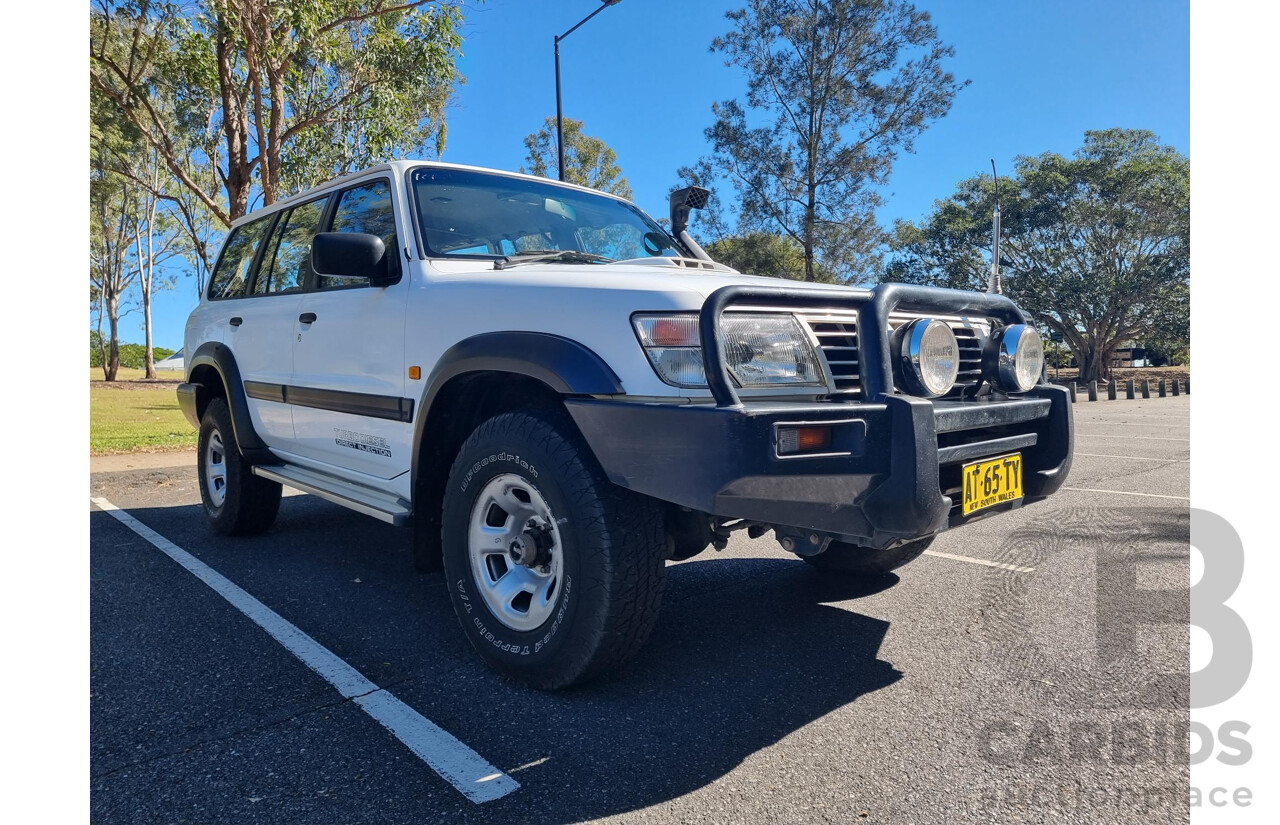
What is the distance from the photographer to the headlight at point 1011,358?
9.37 ft

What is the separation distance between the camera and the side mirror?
2971mm

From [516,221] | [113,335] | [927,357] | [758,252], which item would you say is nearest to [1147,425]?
[758,252]

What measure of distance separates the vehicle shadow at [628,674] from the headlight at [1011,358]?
3.71 ft

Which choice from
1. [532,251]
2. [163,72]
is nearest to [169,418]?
[163,72]

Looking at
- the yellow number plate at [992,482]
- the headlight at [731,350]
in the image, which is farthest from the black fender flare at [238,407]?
the yellow number plate at [992,482]

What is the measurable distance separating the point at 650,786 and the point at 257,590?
A: 2572mm

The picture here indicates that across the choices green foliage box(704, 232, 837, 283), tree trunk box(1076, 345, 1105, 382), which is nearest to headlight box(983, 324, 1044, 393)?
green foliage box(704, 232, 837, 283)

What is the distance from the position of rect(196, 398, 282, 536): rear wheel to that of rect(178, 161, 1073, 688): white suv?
1237mm

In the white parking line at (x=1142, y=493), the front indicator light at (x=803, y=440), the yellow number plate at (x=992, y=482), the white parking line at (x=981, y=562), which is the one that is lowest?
the white parking line at (x=981, y=562)

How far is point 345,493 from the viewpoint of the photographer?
138 inches

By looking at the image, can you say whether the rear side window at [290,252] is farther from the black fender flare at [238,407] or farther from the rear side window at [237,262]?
the black fender flare at [238,407]

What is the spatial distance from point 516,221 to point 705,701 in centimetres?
226

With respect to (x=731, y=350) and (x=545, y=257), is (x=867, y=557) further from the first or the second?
(x=545, y=257)

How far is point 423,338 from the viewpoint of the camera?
3031 mm
